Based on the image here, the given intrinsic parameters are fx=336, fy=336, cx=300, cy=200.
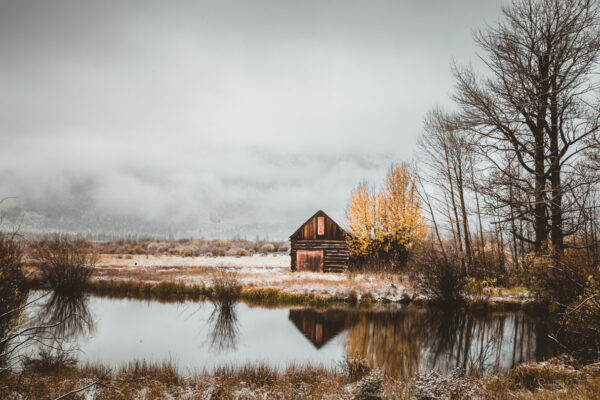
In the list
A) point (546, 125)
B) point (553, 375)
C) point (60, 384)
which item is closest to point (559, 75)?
point (546, 125)

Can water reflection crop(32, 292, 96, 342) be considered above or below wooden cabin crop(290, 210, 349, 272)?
below

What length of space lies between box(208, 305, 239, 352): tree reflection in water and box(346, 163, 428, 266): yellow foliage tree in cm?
1578

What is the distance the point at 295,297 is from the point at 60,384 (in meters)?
13.5

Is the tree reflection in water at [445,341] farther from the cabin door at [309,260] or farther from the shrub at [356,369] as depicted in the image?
the cabin door at [309,260]

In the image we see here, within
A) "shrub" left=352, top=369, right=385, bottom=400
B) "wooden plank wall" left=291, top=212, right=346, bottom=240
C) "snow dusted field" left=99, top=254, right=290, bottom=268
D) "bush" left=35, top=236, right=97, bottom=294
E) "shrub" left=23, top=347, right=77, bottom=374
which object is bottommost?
"shrub" left=23, top=347, right=77, bottom=374

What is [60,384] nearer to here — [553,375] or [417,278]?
[553,375]

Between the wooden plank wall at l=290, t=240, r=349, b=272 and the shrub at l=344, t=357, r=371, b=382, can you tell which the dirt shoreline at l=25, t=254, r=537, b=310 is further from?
the shrub at l=344, t=357, r=371, b=382

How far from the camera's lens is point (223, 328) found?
14758 millimetres

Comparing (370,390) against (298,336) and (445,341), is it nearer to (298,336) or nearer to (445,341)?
(298,336)

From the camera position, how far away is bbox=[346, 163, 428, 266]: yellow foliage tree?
28828 millimetres

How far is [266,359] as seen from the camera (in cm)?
1094

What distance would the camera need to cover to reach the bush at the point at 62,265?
2017cm

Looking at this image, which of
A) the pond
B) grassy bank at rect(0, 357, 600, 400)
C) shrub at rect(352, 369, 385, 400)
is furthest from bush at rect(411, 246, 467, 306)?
shrub at rect(352, 369, 385, 400)

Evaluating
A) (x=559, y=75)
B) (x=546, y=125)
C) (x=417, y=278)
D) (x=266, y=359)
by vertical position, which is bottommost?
(x=266, y=359)
